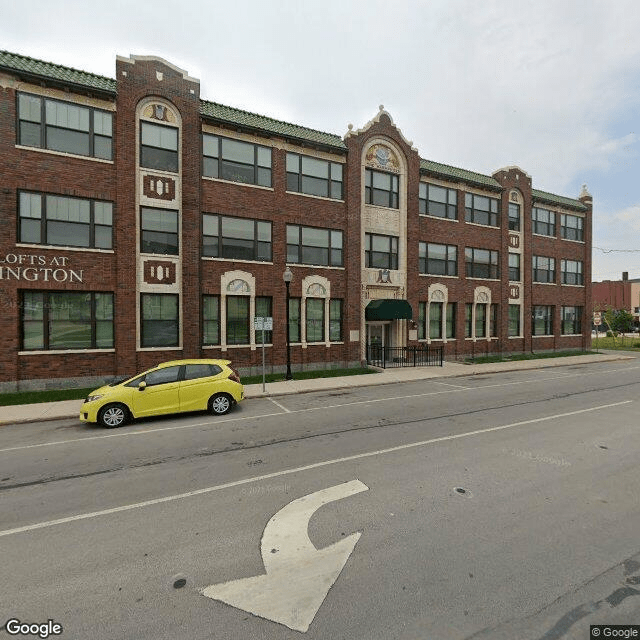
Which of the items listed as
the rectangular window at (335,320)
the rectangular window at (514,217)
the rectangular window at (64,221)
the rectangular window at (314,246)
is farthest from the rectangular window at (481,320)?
the rectangular window at (64,221)

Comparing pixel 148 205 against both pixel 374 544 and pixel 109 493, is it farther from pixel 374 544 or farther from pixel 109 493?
pixel 374 544

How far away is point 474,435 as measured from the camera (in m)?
8.30

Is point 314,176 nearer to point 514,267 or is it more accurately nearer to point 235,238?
point 235,238

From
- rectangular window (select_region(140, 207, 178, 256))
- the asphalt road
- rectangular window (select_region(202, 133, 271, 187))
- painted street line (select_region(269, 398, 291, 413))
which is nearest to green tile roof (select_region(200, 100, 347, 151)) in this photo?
rectangular window (select_region(202, 133, 271, 187))

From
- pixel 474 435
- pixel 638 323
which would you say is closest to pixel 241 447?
pixel 474 435

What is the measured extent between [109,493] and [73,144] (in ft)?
48.4

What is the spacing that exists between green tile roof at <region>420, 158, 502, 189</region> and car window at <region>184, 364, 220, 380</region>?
18438 millimetres

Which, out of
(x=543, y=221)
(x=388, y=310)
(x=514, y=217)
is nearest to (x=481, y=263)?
(x=514, y=217)

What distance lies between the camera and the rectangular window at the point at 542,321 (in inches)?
1094

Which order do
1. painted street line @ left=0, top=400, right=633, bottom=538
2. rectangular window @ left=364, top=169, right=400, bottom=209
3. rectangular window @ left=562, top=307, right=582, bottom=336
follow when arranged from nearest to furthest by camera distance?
painted street line @ left=0, top=400, right=633, bottom=538, rectangular window @ left=364, top=169, right=400, bottom=209, rectangular window @ left=562, top=307, right=582, bottom=336

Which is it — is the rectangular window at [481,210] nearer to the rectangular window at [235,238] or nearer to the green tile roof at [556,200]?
the green tile roof at [556,200]

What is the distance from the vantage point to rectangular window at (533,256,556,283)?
2781cm

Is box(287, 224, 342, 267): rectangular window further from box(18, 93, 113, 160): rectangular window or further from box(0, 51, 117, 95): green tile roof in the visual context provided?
box(0, 51, 117, 95): green tile roof

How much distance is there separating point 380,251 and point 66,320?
15762 millimetres
